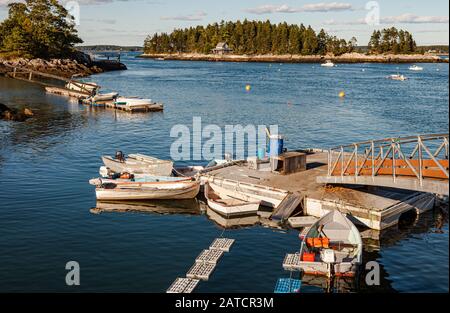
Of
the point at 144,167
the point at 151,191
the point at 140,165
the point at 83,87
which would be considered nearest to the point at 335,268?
the point at 151,191

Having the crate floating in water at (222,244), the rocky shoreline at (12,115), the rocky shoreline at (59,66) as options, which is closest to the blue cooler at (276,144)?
the crate floating in water at (222,244)

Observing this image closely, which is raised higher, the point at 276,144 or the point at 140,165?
the point at 276,144

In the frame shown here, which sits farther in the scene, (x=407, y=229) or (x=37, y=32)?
(x=37, y=32)

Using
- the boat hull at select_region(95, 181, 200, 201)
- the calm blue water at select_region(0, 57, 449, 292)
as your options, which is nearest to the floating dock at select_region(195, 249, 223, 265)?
the calm blue water at select_region(0, 57, 449, 292)

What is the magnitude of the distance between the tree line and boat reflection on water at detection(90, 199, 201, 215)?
13032cm

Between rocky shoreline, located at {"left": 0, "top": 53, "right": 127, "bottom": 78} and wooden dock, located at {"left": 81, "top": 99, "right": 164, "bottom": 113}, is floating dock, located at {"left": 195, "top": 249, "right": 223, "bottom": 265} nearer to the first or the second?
wooden dock, located at {"left": 81, "top": 99, "right": 164, "bottom": 113}

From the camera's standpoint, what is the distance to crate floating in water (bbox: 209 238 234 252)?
27344 millimetres

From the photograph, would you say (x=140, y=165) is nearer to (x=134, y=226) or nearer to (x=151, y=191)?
(x=151, y=191)

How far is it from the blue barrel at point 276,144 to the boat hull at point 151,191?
20.1ft

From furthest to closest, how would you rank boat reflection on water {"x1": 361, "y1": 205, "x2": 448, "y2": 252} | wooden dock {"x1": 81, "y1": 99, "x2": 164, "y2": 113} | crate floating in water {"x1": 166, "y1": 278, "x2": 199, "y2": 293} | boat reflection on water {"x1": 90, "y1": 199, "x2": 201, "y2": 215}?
1. wooden dock {"x1": 81, "y1": 99, "x2": 164, "y2": 113}
2. boat reflection on water {"x1": 90, "y1": 199, "x2": 201, "y2": 215}
3. boat reflection on water {"x1": 361, "y1": 205, "x2": 448, "y2": 252}
4. crate floating in water {"x1": 166, "y1": 278, "x2": 199, "y2": 293}

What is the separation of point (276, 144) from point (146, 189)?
1007cm

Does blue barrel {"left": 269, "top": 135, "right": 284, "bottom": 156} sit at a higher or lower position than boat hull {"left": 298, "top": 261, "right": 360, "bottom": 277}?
higher

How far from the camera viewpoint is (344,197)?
31.2 meters
